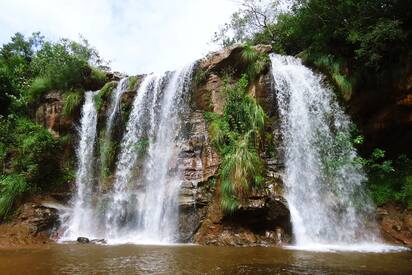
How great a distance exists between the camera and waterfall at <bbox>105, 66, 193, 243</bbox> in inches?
415

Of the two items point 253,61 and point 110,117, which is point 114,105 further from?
point 253,61

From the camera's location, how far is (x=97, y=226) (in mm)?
11469

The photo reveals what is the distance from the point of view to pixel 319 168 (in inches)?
432

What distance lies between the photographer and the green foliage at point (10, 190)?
36.8 ft

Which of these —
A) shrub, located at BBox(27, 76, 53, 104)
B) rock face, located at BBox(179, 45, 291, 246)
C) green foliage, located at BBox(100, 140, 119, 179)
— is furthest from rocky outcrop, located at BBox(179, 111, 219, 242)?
shrub, located at BBox(27, 76, 53, 104)

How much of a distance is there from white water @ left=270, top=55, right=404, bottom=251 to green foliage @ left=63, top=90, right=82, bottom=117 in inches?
301

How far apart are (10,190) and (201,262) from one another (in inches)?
321

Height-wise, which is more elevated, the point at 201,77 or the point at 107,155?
the point at 201,77

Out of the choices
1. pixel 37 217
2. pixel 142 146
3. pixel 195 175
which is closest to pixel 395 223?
pixel 195 175

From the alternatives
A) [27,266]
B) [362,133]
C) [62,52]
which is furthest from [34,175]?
[362,133]

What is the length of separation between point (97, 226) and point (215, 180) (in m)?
4.14

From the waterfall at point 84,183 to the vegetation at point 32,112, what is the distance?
0.45 m

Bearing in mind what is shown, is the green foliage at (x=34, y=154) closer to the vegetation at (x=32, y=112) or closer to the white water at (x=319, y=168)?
the vegetation at (x=32, y=112)

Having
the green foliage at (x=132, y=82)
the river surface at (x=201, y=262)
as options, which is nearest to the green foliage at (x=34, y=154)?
the green foliage at (x=132, y=82)
